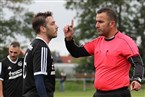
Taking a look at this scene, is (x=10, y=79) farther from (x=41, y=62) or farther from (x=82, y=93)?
(x=82, y=93)

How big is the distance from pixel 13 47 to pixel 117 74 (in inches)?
143

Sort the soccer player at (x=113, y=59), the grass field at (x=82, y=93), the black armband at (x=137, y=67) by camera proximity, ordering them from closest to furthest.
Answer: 1. the black armband at (x=137, y=67)
2. the soccer player at (x=113, y=59)
3. the grass field at (x=82, y=93)

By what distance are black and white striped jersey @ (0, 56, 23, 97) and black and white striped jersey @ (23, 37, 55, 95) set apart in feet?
10.5

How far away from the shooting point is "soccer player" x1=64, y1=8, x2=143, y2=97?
7.00 meters

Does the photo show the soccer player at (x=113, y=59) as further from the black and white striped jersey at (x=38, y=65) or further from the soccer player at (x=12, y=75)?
the soccer player at (x=12, y=75)

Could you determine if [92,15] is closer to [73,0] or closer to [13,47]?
[73,0]

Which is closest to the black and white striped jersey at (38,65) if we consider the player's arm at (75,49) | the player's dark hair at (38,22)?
the player's dark hair at (38,22)

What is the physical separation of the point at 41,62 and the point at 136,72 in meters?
1.35

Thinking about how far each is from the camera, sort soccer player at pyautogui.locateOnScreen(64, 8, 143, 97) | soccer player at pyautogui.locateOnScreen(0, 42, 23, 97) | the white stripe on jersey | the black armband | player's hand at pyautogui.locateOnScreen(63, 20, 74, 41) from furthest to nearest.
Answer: soccer player at pyautogui.locateOnScreen(0, 42, 23, 97)
player's hand at pyautogui.locateOnScreen(63, 20, 74, 41)
soccer player at pyautogui.locateOnScreen(64, 8, 143, 97)
the black armband
the white stripe on jersey

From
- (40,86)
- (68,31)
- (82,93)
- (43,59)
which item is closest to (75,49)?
(68,31)

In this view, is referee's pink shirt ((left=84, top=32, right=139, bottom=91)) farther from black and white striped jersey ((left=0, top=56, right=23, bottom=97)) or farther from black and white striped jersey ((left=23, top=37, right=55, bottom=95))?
black and white striped jersey ((left=0, top=56, right=23, bottom=97))

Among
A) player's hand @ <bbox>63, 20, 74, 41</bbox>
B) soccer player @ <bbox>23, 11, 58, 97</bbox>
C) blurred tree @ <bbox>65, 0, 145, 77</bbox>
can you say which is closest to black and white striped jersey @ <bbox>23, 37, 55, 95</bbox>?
Answer: soccer player @ <bbox>23, 11, 58, 97</bbox>

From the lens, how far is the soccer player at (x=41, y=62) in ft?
21.6

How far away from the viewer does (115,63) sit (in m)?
7.05
